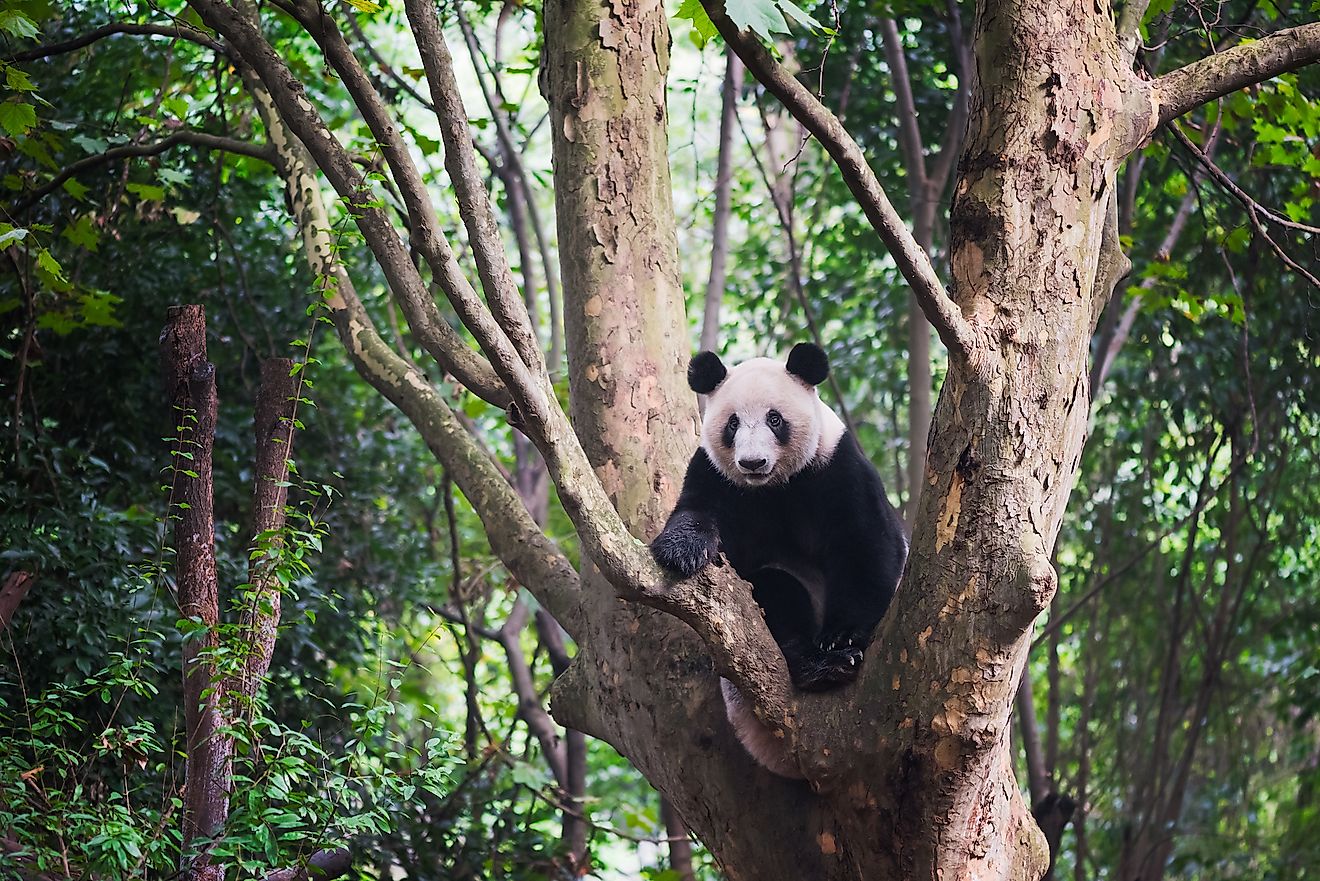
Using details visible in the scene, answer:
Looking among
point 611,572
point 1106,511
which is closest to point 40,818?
point 611,572

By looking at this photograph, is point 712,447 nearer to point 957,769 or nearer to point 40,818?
point 957,769

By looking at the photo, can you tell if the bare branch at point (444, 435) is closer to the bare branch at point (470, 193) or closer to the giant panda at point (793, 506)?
the giant panda at point (793, 506)

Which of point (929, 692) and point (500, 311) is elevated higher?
point (500, 311)

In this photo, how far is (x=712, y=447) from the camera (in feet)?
11.5

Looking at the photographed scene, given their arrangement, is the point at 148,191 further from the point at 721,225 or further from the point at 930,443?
the point at 930,443

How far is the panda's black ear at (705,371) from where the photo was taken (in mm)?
3639

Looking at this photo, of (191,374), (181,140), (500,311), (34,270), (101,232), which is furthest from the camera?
(101,232)

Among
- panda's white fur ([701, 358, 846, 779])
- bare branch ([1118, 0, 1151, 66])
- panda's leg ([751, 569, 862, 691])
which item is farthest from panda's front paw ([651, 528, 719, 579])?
bare branch ([1118, 0, 1151, 66])

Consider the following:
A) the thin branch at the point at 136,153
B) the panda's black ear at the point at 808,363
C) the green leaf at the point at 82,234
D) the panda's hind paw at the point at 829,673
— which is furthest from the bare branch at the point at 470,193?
the green leaf at the point at 82,234

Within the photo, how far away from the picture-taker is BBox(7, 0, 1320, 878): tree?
7.60 feet

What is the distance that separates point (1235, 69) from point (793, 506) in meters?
1.71

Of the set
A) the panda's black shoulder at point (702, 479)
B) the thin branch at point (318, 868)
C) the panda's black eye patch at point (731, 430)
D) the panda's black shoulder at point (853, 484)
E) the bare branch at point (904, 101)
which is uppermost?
the bare branch at point (904, 101)

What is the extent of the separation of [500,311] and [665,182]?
1.28 m

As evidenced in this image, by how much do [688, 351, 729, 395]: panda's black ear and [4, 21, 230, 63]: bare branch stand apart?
189 centimetres
